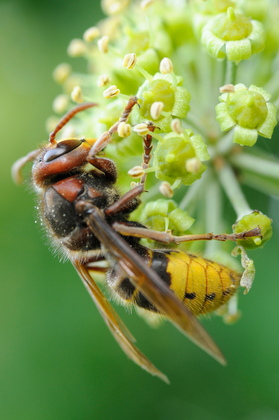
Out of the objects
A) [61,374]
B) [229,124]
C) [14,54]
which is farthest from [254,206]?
[14,54]

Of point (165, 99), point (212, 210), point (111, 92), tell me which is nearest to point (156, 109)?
point (165, 99)

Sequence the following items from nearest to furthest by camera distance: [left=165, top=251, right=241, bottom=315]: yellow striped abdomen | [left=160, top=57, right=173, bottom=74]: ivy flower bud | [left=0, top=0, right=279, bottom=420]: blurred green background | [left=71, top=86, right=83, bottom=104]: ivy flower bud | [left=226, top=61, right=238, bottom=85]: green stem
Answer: [left=165, top=251, right=241, bottom=315]: yellow striped abdomen
[left=160, top=57, right=173, bottom=74]: ivy flower bud
[left=226, top=61, right=238, bottom=85]: green stem
[left=71, top=86, right=83, bottom=104]: ivy flower bud
[left=0, top=0, right=279, bottom=420]: blurred green background

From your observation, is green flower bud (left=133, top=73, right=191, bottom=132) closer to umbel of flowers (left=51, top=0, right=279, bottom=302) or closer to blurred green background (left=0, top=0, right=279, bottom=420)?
umbel of flowers (left=51, top=0, right=279, bottom=302)

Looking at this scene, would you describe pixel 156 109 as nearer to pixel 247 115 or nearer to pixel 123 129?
pixel 123 129

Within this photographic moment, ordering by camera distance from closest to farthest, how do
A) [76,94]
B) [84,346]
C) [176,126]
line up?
[176,126]
[76,94]
[84,346]

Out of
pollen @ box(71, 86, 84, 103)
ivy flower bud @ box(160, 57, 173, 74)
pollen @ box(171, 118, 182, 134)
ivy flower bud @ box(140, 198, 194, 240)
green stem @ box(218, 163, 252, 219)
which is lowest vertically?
green stem @ box(218, 163, 252, 219)

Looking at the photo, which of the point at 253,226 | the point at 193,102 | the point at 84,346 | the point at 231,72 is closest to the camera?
the point at 253,226

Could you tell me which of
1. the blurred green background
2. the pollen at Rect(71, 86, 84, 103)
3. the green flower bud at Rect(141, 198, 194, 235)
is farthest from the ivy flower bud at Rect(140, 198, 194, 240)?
the blurred green background
